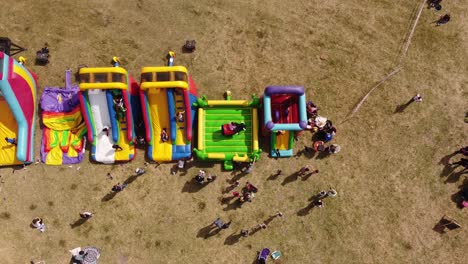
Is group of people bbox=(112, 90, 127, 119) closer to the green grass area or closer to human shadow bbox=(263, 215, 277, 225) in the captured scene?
the green grass area

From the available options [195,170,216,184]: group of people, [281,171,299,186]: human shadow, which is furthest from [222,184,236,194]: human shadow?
[281,171,299,186]: human shadow

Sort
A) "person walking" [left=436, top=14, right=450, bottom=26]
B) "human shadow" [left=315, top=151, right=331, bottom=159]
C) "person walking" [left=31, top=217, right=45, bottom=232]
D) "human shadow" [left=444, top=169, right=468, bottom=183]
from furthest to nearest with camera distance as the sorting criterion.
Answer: "person walking" [left=436, top=14, right=450, bottom=26], "human shadow" [left=315, top=151, right=331, bottom=159], "human shadow" [left=444, top=169, right=468, bottom=183], "person walking" [left=31, top=217, right=45, bottom=232]

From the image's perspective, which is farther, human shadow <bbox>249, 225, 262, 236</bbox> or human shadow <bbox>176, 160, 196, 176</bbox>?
human shadow <bbox>176, 160, 196, 176</bbox>

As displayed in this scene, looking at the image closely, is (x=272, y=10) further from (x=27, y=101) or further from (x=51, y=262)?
(x=51, y=262)

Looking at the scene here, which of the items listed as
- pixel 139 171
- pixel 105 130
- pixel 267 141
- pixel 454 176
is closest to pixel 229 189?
pixel 267 141

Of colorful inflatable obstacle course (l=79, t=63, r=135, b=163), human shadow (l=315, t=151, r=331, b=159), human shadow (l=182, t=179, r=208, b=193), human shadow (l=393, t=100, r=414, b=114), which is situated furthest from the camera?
human shadow (l=393, t=100, r=414, b=114)

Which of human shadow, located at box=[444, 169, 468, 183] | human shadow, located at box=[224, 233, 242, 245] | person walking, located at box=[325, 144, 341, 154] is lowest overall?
human shadow, located at box=[224, 233, 242, 245]
